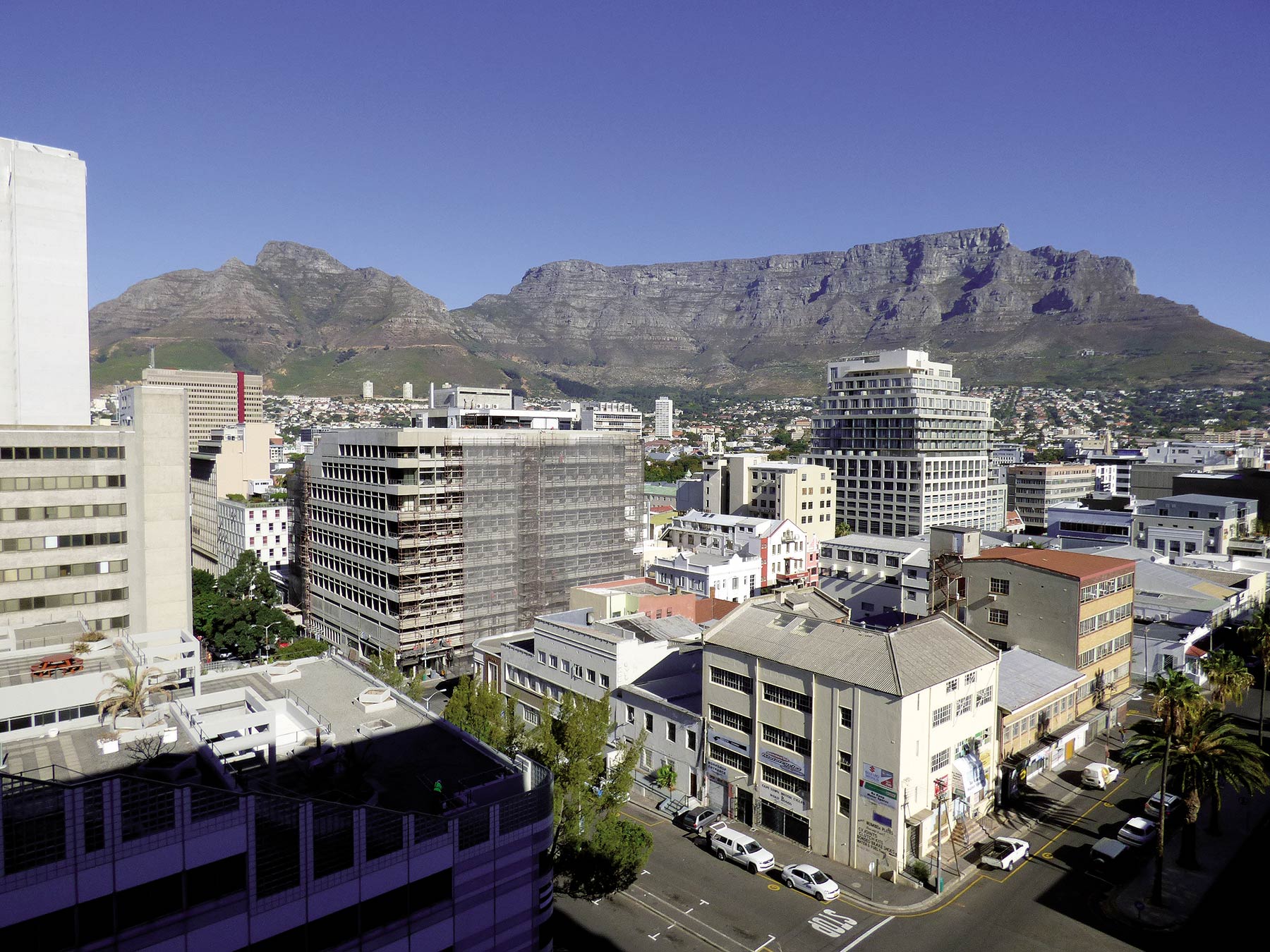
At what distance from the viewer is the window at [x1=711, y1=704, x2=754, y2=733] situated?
36531mm

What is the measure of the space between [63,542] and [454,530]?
24615 millimetres

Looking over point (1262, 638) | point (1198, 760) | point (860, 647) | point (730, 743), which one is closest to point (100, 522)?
point (730, 743)

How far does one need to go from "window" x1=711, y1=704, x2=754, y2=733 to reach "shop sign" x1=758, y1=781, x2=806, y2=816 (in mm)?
2487

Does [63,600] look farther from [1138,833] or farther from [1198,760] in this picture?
[1198,760]

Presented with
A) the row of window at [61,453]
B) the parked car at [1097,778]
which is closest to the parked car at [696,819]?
the parked car at [1097,778]

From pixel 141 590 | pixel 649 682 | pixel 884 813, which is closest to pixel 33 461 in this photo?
pixel 141 590

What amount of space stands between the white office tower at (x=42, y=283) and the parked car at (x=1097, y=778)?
63269 millimetres

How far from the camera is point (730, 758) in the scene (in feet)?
122

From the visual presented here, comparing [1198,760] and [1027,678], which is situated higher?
[1198,760]

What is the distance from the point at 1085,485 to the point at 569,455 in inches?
5071

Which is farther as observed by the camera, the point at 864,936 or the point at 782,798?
the point at 782,798

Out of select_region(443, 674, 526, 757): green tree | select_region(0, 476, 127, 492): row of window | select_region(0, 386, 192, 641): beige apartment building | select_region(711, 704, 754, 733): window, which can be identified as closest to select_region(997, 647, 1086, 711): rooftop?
select_region(711, 704, 754, 733): window

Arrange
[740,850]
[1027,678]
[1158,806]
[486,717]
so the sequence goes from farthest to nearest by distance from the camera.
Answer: [1027,678] → [1158,806] → [486,717] → [740,850]

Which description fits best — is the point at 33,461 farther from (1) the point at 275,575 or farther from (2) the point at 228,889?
(1) the point at 275,575
